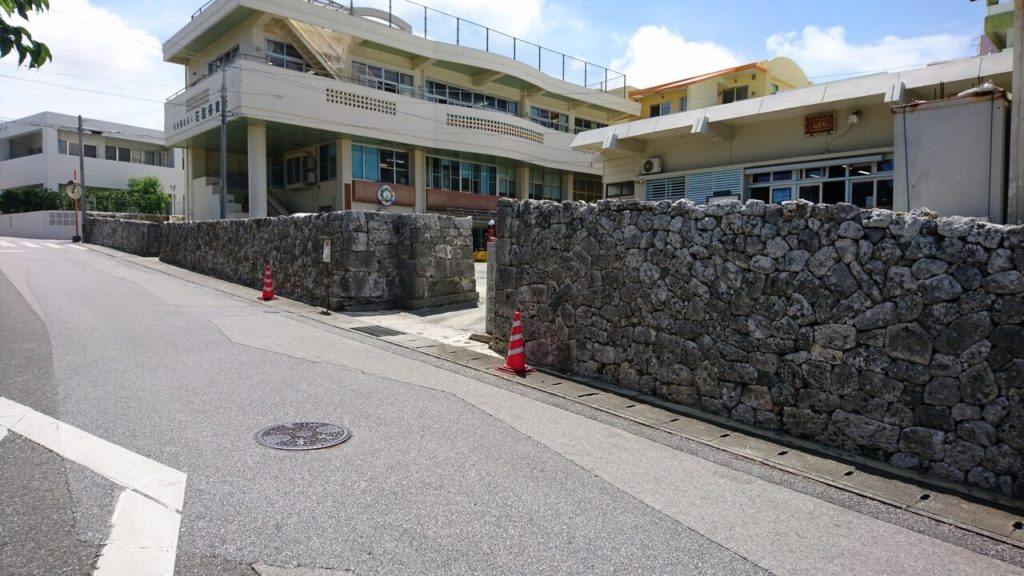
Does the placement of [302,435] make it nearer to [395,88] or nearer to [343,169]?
[343,169]

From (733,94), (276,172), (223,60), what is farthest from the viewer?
(276,172)

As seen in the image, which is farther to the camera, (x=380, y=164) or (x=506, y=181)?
(x=506, y=181)

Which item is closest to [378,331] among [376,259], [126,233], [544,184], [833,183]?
[376,259]

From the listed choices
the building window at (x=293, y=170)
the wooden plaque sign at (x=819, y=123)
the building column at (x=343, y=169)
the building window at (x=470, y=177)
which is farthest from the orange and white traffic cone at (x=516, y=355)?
the building window at (x=293, y=170)

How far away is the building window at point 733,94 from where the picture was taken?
28.5 meters

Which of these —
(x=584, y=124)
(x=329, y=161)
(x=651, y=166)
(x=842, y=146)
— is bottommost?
(x=842, y=146)

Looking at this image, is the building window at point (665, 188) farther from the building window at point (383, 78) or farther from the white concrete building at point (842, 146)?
the building window at point (383, 78)

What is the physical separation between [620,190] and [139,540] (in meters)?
20.1

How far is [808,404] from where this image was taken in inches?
235

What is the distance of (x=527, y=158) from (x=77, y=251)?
24381 mm

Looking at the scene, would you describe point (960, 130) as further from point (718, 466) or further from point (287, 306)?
point (287, 306)

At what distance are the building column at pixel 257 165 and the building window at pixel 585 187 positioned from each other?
22.6 m

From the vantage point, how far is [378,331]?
12.0 meters

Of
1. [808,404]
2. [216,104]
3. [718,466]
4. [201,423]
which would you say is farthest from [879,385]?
[216,104]
